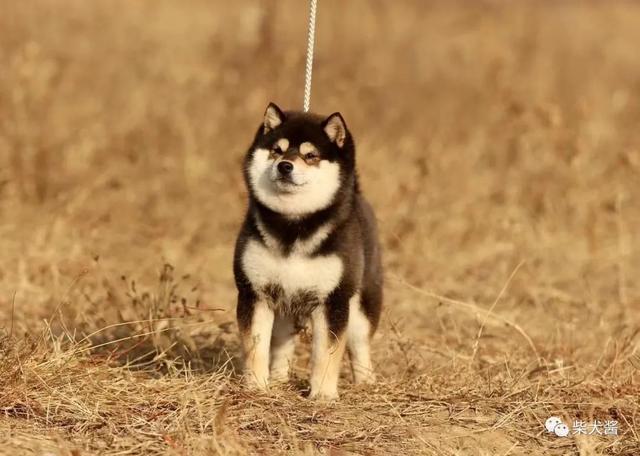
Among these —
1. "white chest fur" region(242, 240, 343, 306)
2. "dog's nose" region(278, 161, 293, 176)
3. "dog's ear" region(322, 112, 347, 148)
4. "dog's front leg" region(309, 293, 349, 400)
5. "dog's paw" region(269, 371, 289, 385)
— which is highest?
"dog's ear" region(322, 112, 347, 148)

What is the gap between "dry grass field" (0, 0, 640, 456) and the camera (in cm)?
430

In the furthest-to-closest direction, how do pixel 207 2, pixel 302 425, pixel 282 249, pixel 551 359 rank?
pixel 207 2
pixel 551 359
pixel 282 249
pixel 302 425

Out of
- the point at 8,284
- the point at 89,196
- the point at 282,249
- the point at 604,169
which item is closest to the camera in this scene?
the point at 282,249

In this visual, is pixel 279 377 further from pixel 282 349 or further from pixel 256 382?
pixel 256 382

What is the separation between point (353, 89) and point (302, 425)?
5884mm

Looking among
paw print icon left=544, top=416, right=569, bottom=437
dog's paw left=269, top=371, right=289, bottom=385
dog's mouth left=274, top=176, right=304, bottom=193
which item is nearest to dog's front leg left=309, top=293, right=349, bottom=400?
dog's paw left=269, top=371, right=289, bottom=385

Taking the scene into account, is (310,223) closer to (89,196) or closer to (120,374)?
(120,374)

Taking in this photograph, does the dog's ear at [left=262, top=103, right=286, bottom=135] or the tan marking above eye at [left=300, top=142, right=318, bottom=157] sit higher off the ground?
the dog's ear at [left=262, top=103, right=286, bottom=135]

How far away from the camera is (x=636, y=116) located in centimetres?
1109

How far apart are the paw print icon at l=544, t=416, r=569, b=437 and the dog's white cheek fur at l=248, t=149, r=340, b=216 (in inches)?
51.4

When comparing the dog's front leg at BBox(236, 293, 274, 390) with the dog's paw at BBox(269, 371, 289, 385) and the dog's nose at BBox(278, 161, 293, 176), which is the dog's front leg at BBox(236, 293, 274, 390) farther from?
the dog's nose at BBox(278, 161, 293, 176)

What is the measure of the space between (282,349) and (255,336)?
50 centimetres

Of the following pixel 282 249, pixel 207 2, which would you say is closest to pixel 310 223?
pixel 282 249

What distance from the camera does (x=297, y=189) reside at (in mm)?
4539
